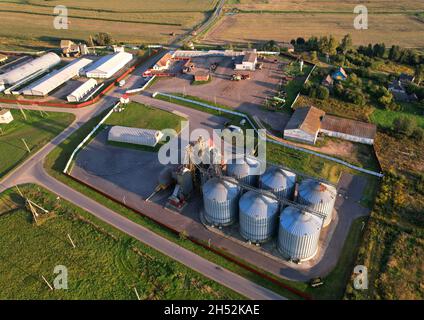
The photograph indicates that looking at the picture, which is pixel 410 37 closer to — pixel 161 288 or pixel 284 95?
pixel 284 95

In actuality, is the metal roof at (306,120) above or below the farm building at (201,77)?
below

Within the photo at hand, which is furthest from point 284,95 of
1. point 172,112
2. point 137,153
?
point 137,153

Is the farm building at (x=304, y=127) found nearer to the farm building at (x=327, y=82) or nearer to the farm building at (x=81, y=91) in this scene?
the farm building at (x=327, y=82)

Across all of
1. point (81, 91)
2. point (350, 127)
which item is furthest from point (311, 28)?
point (81, 91)

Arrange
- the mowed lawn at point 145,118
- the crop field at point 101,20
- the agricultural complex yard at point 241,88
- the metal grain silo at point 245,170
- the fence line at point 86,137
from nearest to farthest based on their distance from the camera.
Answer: the metal grain silo at point 245,170
the fence line at point 86,137
the mowed lawn at point 145,118
the agricultural complex yard at point 241,88
the crop field at point 101,20

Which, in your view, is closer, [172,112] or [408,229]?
[408,229]

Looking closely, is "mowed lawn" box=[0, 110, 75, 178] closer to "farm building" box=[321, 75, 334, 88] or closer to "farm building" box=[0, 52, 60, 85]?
"farm building" box=[0, 52, 60, 85]

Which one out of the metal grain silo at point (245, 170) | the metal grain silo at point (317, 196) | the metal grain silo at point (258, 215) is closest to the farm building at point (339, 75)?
the metal grain silo at point (245, 170)
